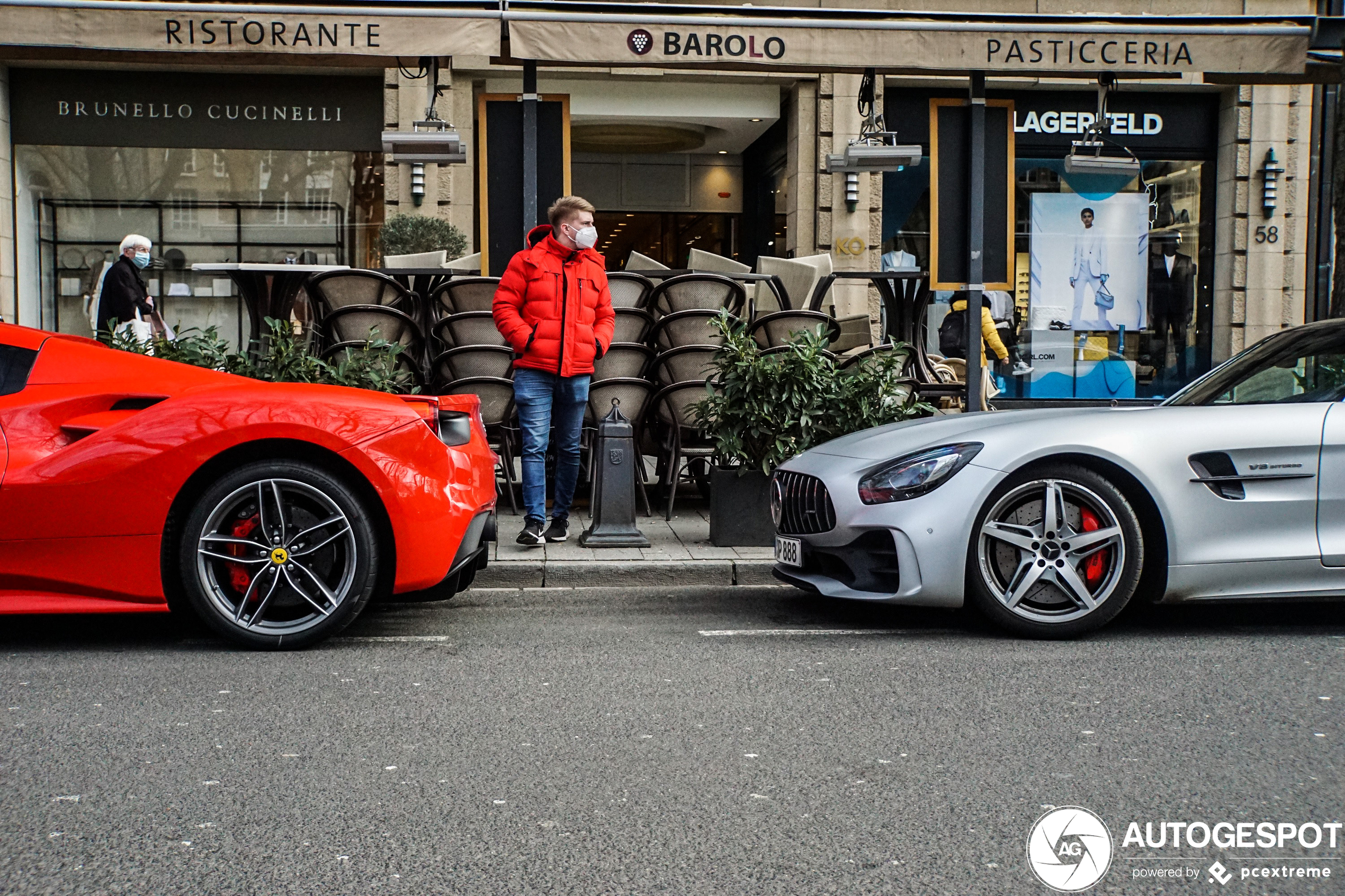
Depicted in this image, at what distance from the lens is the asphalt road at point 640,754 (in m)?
2.75

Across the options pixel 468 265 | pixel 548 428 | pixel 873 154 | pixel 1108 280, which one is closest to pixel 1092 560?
pixel 548 428

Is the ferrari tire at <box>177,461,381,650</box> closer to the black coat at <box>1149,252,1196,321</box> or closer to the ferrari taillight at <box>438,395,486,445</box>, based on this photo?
the ferrari taillight at <box>438,395,486,445</box>

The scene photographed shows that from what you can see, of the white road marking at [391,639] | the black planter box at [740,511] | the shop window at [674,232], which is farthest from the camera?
the shop window at [674,232]

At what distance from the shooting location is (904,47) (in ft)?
26.1

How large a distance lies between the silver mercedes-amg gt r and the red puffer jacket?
8.38 ft

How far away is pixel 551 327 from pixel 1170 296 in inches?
465

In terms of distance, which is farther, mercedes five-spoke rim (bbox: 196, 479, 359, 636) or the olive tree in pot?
the olive tree in pot

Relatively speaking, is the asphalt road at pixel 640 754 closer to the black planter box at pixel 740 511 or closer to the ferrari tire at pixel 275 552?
the ferrari tire at pixel 275 552

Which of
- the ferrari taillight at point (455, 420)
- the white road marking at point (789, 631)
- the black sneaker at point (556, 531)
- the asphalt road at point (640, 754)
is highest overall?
the ferrari taillight at point (455, 420)

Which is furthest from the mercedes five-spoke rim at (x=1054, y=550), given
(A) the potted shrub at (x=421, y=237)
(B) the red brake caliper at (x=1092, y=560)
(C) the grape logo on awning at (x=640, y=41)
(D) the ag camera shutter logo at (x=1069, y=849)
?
(A) the potted shrub at (x=421, y=237)

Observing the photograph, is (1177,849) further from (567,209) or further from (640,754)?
(567,209)

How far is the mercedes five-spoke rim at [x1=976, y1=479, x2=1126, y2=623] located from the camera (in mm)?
4941

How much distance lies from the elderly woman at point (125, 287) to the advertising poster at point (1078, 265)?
10.7 meters

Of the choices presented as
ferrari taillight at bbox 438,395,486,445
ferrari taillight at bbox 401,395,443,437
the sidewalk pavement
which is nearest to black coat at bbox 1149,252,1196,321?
the sidewalk pavement
